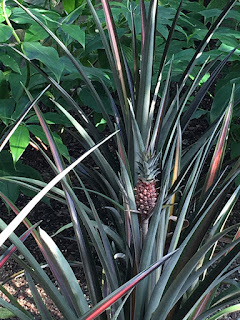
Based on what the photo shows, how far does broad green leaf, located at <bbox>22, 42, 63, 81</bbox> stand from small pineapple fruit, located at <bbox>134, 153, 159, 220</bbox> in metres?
0.49

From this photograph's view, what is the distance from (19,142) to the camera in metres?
1.27

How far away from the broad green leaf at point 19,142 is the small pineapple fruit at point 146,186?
465 mm

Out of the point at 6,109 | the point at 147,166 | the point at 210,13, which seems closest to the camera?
the point at 147,166

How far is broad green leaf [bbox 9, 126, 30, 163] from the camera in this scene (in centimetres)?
125

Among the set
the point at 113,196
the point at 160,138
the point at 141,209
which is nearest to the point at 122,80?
the point at 160,138

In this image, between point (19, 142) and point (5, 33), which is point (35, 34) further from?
point (19, 142)

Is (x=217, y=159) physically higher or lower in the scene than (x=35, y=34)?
lower

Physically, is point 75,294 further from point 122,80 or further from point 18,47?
point 18,47

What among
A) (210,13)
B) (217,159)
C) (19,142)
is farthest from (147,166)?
(210,13)

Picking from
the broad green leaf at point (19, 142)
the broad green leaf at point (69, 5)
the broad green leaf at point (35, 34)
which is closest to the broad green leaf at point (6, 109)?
the broad green leaf at point (19, 142)

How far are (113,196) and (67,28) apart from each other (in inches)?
18.7

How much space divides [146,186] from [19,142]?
0.52 m

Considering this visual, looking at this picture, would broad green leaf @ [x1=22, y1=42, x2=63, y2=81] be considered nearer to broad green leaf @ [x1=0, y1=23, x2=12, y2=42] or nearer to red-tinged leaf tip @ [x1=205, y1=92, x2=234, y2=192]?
broad green leaf @ [x1=0, y1=23, x2=12, y2=42]

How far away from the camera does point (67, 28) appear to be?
1.33 m
